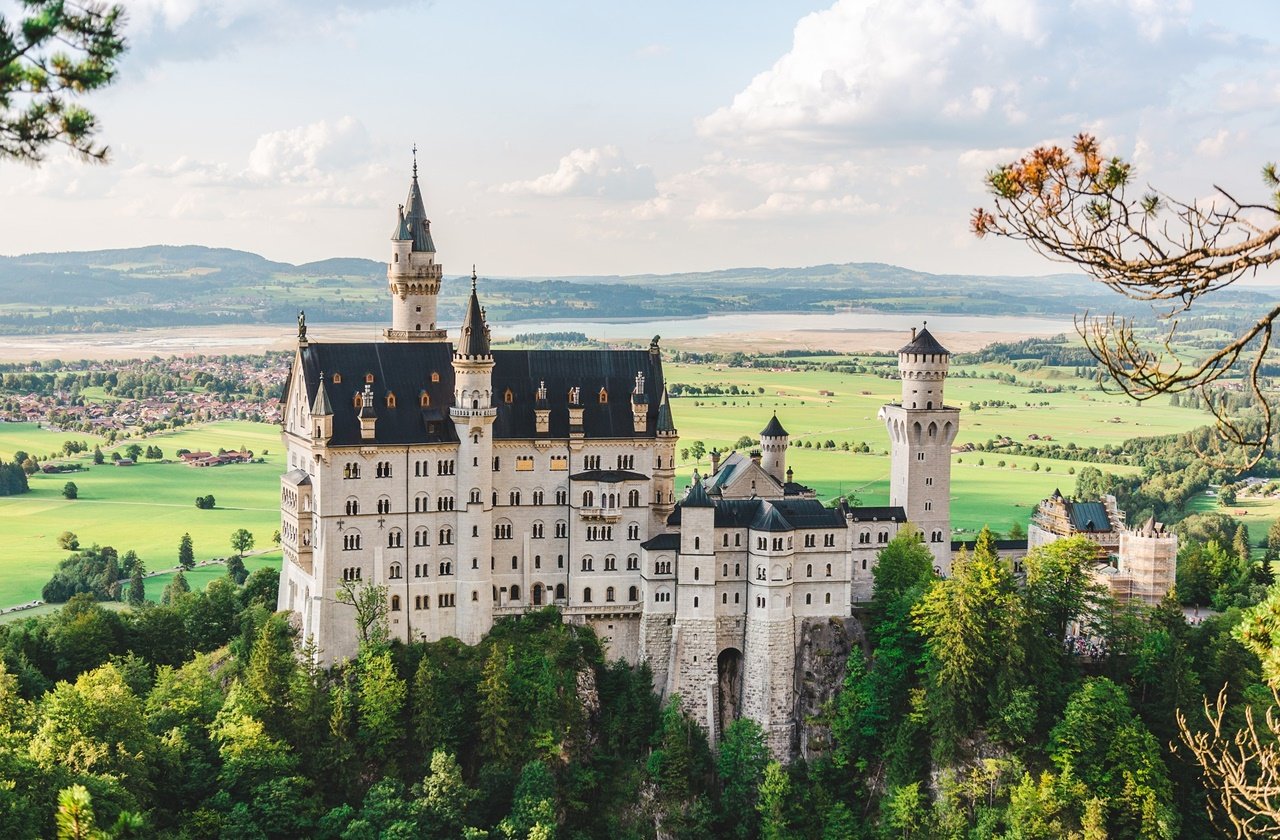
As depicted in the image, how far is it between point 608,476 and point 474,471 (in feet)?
22.1

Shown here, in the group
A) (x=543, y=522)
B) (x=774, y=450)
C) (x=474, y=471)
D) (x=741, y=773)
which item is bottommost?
(x=741, y=773)

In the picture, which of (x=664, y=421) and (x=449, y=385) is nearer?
(x=449, y=385)

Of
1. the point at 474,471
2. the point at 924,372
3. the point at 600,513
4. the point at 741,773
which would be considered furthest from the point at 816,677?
the point at 474,471

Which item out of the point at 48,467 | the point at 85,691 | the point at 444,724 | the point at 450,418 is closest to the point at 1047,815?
the point at 444,724

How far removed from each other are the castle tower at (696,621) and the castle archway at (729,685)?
148 centimetres

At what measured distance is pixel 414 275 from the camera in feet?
259

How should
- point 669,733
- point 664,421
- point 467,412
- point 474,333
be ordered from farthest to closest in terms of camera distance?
point 664,421
point 467,412
point 669,733
point 474,333

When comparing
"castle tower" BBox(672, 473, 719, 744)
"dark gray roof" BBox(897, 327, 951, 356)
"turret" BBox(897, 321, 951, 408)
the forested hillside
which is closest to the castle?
"castle tower" BBox(672, 473, 719, 744)

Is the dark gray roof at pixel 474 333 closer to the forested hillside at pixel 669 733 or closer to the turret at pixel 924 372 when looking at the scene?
the forested hillside at pixel 669 733

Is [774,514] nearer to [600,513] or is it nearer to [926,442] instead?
[600,513]

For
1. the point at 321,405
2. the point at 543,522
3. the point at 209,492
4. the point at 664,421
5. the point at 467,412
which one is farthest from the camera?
the point at 209,492

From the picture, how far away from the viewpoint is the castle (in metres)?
70.0

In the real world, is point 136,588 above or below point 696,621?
below

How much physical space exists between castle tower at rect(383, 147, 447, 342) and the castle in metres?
4.15
